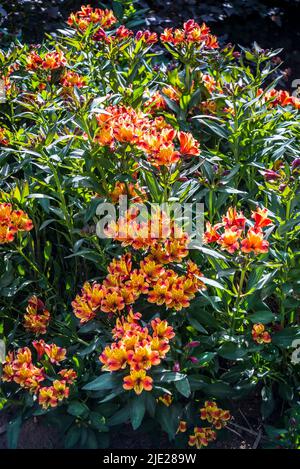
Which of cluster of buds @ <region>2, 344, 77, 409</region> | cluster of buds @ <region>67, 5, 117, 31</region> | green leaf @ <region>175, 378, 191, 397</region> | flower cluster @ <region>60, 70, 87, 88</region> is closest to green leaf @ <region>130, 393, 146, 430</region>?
green leaf @ <region>175, 378, 191, 397</region>

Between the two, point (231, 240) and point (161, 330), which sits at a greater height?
point (231, 240)

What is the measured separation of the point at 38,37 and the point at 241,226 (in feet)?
10.5

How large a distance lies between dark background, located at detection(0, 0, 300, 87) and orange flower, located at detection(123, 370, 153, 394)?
272cm

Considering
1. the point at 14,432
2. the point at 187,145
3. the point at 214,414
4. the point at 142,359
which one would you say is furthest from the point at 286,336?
the point at 14,432

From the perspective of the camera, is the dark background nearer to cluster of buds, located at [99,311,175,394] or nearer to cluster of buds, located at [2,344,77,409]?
cluster of buds, located at [2,344,77,409]

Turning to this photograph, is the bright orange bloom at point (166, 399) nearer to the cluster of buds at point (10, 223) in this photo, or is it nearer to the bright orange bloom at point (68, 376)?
the bright orange bloom at point (68, 376)

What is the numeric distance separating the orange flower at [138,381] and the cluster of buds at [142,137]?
0.59 metres

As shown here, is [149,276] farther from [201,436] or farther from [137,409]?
[201,436]

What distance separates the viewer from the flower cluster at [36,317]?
7.47 ft

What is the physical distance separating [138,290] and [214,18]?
3.51 m

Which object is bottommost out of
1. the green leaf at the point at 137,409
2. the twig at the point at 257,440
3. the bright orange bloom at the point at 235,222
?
the twig at the point at 257,440

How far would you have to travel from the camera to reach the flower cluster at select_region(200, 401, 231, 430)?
6.98 ft

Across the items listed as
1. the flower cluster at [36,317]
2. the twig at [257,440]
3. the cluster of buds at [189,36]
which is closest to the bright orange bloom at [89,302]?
the flower cluster at [36,317]

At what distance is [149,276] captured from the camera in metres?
2.06
